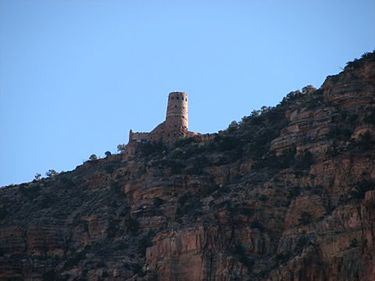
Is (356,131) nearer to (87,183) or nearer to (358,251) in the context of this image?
(358,251)

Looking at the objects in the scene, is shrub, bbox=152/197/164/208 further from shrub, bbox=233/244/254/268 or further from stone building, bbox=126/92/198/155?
stone building, bbox=126/92/198/155

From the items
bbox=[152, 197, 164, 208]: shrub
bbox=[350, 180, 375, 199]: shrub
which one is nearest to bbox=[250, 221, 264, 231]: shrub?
bbox=[350, 180, 375, 199]: shrub

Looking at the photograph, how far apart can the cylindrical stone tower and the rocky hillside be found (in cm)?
511

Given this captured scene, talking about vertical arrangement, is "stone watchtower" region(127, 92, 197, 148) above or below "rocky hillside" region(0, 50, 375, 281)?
above

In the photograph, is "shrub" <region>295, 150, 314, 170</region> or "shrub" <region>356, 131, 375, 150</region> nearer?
"shrub" <region>356, 131, 375, 150</region>

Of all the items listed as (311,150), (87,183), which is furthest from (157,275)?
(87,183)

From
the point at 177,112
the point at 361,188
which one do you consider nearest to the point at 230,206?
the point at 361,188

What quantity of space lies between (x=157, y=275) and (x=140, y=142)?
29.7 metres

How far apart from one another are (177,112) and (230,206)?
3056 centimetres

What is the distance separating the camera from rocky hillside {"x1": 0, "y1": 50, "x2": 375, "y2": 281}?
102m

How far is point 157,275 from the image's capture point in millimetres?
108375

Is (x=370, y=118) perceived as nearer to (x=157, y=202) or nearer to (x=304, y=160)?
(x=304, y=160)

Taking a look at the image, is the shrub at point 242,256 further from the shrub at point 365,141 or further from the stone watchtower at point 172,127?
the stone watchtower at point 172,127

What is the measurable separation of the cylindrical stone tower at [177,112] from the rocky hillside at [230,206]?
201 inches
